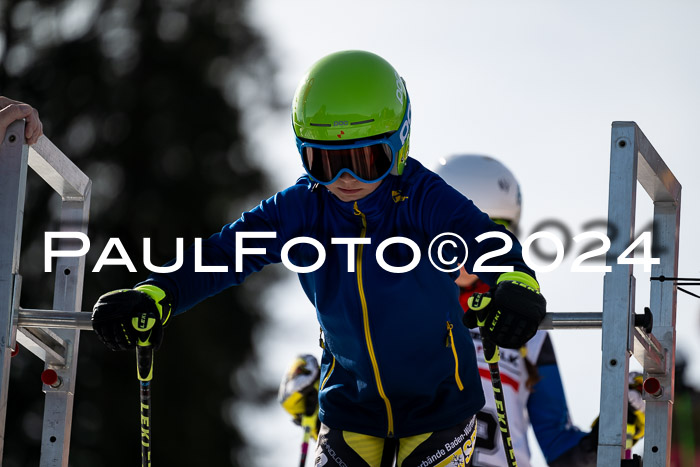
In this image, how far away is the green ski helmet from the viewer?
16.8 ft

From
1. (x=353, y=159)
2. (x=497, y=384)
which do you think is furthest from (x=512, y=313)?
(x=353, y=159)

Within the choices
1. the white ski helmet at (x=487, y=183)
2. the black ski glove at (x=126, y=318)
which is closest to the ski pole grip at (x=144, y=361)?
the black ski glove at (x=126, y=318)

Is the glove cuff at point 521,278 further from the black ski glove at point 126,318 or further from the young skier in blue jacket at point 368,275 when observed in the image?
the black ski glove at point 126,318

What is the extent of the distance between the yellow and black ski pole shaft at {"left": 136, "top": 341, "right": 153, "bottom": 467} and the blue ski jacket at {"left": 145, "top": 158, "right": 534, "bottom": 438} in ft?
0.65

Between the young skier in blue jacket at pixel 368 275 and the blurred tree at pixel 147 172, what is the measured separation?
1384 cm

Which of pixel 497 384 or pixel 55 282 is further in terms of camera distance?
pixel 55 282

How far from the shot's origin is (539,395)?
734 cm

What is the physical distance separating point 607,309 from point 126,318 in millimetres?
1617

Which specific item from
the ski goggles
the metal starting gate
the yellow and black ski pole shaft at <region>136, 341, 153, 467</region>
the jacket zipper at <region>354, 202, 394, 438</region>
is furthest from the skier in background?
the ski goggles

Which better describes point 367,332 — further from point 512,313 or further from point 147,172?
point 147,172

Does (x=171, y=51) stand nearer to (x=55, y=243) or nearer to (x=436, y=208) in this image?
(x=55, y=243)

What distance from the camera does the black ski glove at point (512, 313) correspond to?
468 cm

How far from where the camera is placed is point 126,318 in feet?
16.6

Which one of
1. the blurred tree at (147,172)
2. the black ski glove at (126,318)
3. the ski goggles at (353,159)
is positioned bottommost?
the black ski glove at (126,318)
